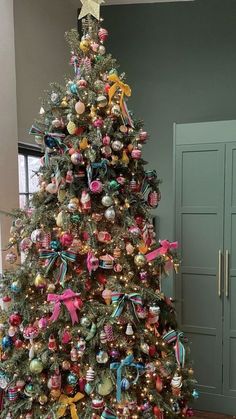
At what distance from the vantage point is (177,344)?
1.81 meters

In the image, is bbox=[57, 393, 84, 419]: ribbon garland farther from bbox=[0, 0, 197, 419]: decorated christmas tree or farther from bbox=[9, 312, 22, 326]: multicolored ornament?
bbox=[9, 312, 22, 326]: multicolored ornament

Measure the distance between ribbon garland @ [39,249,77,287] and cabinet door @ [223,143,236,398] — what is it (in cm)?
142

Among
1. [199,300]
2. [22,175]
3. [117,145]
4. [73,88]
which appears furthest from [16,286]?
[199,300]

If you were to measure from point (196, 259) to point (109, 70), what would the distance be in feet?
5.08

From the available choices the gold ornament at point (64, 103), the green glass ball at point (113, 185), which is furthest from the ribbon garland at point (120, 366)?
the gold ornament at point (64, 103)

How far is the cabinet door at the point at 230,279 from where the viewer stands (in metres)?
2.65

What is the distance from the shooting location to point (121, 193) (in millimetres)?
1776

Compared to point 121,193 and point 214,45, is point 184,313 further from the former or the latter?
point 214,45

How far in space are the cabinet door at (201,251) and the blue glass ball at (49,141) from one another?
4.27 feet

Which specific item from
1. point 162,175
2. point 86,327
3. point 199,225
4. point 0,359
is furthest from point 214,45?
point 0,359

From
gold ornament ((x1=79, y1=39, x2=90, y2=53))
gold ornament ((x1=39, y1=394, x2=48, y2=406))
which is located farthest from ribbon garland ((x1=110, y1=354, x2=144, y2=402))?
gold ornament ((x1=79, y1=39, x2=90, y2=53))

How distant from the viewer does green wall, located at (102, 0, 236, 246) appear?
9.98ft

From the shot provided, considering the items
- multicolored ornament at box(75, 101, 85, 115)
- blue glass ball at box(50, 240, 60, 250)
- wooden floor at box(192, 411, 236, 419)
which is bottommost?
wooden floor at box(192, 411, 236, 419)

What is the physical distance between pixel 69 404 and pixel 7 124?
5.19ft
